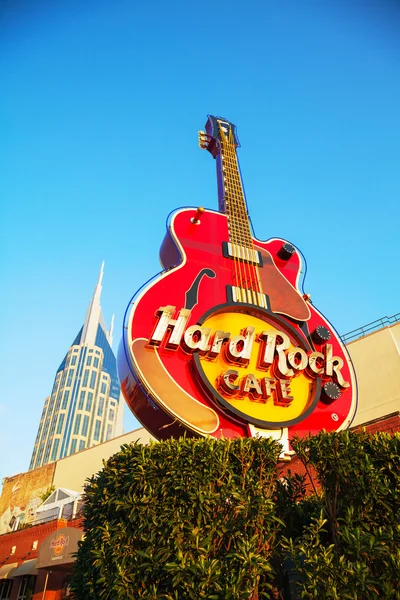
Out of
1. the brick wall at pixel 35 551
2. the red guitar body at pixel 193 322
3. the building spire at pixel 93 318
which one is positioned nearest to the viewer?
the red guitar body at pixel 193 322

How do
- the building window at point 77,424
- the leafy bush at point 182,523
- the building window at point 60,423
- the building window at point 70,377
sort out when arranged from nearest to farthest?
the leafy bush at point 182,523, the building window at point 60,423, the building window at point 77,424, the building window at point 70,377

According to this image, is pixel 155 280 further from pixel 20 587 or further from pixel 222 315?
pixel 20 587

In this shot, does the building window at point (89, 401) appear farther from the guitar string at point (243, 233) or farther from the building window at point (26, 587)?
the guitar string at point (243, 233)

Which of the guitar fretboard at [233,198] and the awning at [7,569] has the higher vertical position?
the guitar fretboard at [233,198]

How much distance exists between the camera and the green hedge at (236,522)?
7.52 m

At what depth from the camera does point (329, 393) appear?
1373 cm

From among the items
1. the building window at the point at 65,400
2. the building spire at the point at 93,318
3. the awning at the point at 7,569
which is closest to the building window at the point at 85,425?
the building window at the point at 65,400

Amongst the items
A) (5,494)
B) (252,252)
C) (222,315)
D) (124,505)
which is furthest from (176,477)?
(5,494)

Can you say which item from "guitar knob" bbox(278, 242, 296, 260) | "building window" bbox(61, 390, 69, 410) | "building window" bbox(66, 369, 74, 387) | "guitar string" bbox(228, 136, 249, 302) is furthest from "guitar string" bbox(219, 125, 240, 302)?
"building window" bbox(66, 369, 74, 387)

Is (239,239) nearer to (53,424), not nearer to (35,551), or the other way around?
(35,551)

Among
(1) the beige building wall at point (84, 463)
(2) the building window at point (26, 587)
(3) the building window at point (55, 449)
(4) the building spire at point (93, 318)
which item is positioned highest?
(4) the building spire at point (93, 318)

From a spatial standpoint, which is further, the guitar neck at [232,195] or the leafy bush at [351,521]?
the guitar neck at [232,195]

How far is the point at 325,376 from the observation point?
14.3 m

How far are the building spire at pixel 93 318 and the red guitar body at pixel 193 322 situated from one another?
15474cm
